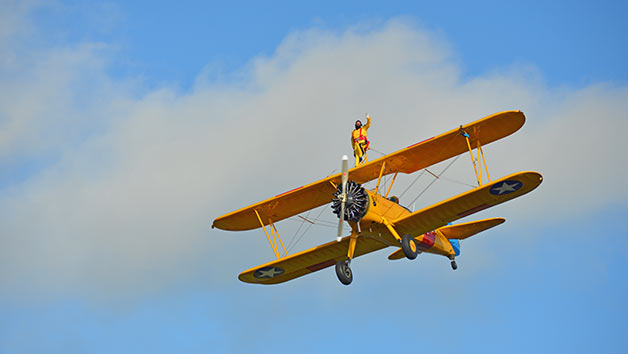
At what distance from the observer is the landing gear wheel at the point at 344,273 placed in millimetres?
23703

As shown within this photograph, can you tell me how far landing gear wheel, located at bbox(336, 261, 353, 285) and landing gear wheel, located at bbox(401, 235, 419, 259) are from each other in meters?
1.43

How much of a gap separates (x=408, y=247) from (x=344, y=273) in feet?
5.47

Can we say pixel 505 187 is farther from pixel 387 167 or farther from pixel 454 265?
pixel 454 265

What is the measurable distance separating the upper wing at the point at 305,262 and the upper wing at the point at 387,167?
1.42m

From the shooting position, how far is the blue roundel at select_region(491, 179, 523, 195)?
73.5 ft

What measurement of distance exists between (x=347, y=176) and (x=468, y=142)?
3078 millimetres

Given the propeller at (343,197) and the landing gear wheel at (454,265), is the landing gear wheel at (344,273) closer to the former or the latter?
the propeller at (343,197)

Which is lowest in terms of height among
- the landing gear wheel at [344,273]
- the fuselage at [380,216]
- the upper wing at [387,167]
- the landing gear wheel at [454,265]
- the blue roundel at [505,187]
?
the landing gear wheel at [344,273]

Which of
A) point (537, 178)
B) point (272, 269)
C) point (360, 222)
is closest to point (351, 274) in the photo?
point (360, 222)

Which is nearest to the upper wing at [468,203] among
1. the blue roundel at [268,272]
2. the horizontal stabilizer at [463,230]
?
the horizontal stabilizer at [463,230]

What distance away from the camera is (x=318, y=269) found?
87.4ft

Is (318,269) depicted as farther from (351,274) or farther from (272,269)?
(351,274)

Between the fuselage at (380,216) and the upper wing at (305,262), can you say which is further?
the upper wing at (305,262)

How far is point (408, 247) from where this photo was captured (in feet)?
77.6
